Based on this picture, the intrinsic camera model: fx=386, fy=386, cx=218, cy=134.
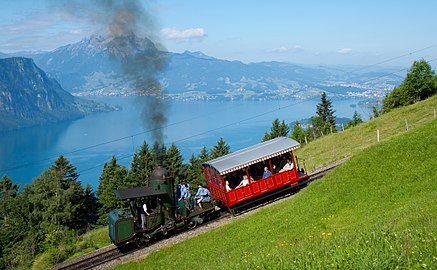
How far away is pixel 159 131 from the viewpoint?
25.7 m

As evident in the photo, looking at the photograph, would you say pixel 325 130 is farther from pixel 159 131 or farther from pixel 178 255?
pixel 178 255

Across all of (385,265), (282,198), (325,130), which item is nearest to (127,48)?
(282,198)

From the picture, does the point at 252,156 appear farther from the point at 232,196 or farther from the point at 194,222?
the point at 194,222

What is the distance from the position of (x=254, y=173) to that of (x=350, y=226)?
8.43m

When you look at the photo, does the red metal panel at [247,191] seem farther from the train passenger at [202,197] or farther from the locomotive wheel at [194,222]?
the locomotive wheel at [194,222]

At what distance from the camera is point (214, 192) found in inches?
874

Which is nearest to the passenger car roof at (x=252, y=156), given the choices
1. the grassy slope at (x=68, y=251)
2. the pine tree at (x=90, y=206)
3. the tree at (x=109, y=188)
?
the grassy slope at (x=68, y=251)

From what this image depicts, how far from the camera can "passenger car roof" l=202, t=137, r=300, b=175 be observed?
783 inches

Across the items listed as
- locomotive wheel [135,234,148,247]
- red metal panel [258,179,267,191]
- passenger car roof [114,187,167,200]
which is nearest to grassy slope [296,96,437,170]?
red metal panel [258,179,267,191]

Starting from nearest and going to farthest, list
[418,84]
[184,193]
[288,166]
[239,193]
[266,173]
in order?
[184,193] < [239,193] < [266,173] < [288,166] < [418,84]

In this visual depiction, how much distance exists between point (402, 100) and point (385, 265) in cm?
5848

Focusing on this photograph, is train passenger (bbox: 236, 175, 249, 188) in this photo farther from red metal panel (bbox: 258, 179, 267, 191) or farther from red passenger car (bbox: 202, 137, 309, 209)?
red metal panel (bbox: 258, 179, 267, 191)

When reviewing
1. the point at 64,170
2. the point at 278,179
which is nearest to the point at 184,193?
the point at 278,179

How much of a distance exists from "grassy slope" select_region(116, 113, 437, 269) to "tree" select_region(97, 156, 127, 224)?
4649 centimetres
